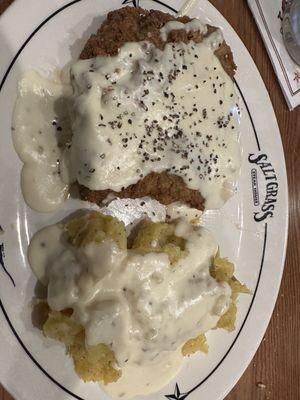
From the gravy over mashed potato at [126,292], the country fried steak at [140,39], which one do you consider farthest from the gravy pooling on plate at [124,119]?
the gravy over mashed potato at [126,292]

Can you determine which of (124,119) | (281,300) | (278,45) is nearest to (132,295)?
(124,119)

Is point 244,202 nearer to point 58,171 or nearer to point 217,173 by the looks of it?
point 217,173

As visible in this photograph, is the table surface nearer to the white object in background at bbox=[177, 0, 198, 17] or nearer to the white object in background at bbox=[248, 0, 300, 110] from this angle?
the white object in background at bbox=[248, 0, 300, 110]

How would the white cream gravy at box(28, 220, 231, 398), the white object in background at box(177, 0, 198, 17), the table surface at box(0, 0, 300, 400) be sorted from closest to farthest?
the white cream gravy at box(28, 220, 231, 398), the white object in background at box(177, 0, 198, 17), the table surface at box(0, 0, 300, 400)

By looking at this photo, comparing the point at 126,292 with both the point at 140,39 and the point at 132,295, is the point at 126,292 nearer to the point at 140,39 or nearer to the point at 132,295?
the point at 132,295

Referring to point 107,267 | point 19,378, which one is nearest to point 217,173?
point 107,267

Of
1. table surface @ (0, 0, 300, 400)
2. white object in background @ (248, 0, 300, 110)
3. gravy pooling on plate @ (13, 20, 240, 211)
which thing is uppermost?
gravy pooling on plate @ (13, 20, 240, 211)

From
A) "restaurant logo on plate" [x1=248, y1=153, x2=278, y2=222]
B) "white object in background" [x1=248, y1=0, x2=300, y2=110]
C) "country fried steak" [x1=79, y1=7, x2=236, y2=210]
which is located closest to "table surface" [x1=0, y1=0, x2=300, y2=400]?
"white object in background" [x1=248, y1=0, x2=300, y2=110]

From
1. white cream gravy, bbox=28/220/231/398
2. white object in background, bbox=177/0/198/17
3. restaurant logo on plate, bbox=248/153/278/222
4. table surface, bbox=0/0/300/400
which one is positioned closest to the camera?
white cream gravy, bbox=28/220/231/398
